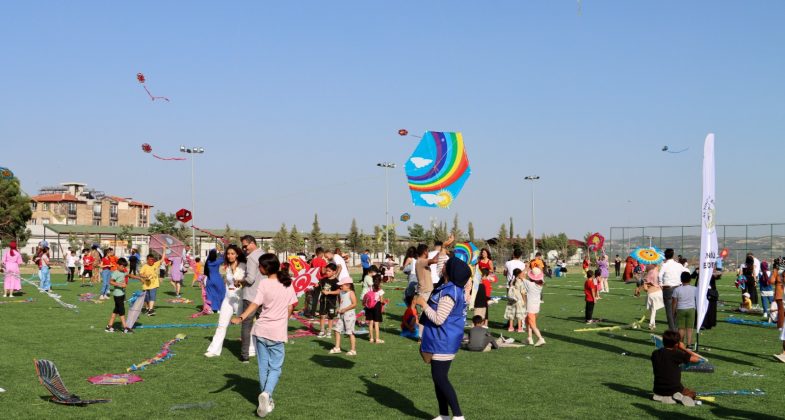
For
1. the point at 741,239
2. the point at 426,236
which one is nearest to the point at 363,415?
the point at 741,239

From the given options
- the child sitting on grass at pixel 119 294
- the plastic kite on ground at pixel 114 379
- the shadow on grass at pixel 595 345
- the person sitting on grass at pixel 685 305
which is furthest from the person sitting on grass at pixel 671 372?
the child sitting on grass at pixel 119 294

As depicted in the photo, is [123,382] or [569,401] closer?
[569,401]

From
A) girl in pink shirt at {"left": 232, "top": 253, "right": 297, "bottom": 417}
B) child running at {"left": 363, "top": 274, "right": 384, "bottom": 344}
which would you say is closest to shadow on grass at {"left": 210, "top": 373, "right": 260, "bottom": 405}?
girl in pink shirt at {"left": 232, "top": 253, "right": 297, "bottom": 417}

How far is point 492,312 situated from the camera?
23.2 metres

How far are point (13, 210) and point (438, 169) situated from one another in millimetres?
76478

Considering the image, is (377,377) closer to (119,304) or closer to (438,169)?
(119,304)

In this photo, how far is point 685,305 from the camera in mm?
14336

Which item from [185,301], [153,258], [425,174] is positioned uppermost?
[425,174]

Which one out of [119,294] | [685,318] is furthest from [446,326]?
[119,294]

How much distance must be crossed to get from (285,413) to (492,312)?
15.1 metres

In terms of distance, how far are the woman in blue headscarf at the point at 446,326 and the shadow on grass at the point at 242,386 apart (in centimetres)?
274

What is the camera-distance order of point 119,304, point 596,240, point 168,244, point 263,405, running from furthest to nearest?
point 596,240 → point 168,244 → point 119,304 → point 263,405

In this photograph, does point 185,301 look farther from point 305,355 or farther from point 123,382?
point 123,382

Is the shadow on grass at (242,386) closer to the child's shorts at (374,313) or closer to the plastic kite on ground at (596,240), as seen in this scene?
the child's shorts at (374,313)
